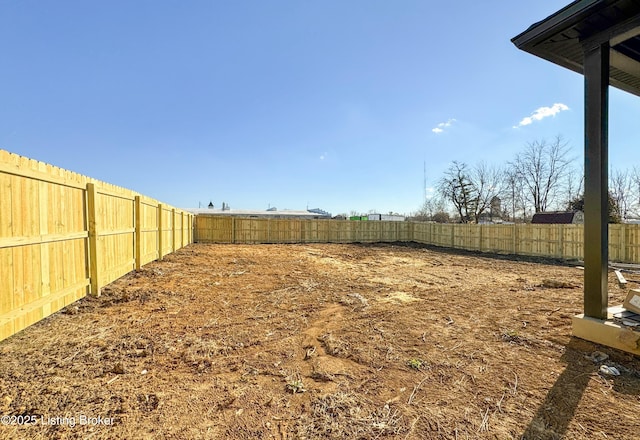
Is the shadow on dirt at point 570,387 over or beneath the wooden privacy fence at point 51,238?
beneath

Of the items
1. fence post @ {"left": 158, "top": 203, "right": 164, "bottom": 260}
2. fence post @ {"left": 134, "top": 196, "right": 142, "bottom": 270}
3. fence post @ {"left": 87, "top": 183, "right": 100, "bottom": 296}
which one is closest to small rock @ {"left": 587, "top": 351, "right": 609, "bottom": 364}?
fence post @ {"left": 87, "top": 183, "right": 100, "bottom": 296}

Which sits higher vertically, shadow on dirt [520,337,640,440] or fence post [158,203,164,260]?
fence post [158,203,164,260]

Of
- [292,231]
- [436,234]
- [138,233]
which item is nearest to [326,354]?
[138,233]

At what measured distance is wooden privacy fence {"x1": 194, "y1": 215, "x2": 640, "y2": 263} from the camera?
11.1 metres

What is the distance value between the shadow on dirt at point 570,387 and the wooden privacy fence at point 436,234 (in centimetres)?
1169

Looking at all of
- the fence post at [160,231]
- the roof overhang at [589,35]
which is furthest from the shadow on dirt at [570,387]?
the fence post at [160,231]

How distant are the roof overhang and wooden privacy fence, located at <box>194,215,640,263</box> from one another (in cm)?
1064

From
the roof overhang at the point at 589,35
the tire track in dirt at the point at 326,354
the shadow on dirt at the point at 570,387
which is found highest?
the roof overhang at the point at 589,35

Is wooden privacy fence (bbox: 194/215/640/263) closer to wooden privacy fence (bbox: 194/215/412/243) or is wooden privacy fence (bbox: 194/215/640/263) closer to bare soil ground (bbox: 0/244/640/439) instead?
wooden privacy fence (bbox: 194/215/412/243)

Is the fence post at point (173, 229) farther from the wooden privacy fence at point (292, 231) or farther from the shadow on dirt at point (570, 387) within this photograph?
the shadow on dirt at point (570, 387)

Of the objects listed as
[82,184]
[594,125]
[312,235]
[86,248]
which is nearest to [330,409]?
[594,125]

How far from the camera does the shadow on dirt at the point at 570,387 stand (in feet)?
5.77

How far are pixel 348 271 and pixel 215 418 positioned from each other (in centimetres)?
697

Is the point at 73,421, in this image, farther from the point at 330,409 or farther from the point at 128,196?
the point at 128,196
